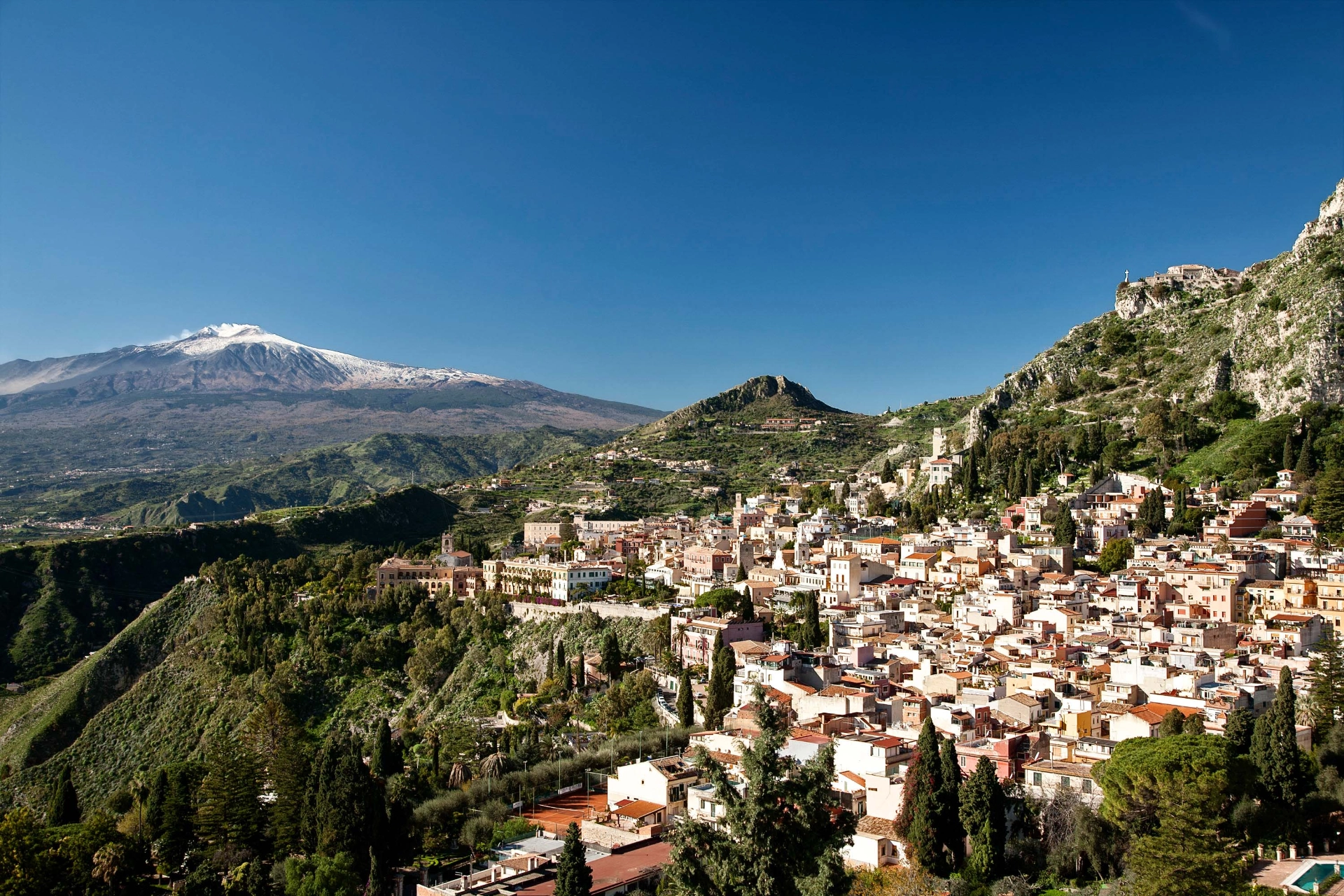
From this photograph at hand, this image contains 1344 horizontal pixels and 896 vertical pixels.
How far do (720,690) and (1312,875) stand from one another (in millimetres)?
16475

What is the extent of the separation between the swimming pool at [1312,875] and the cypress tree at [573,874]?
12.4 m

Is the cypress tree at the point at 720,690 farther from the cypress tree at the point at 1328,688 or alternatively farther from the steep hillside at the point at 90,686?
the steep hillside at the point at 90,686

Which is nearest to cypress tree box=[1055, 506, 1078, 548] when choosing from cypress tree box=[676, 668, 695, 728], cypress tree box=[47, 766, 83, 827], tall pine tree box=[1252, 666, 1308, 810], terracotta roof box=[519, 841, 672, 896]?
cypress tree box=[676, 668, 695, 728]

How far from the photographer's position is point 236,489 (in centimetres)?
14712

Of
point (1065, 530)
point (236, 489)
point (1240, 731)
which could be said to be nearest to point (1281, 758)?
point (1240, 731)

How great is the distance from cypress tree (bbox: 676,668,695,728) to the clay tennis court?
472 cm

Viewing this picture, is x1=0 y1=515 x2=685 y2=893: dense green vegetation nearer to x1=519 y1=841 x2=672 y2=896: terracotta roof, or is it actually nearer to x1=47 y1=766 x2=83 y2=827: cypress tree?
x1=47 y1=766 x2=83 y2=827: cypress tree

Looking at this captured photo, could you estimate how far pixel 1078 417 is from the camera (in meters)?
65.9

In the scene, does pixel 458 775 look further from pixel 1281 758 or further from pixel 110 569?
pixel 110 569

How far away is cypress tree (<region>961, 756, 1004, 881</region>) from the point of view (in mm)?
19422

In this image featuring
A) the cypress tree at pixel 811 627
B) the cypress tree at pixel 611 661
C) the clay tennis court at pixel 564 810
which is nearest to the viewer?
the clay tennis court at pixel 564 810

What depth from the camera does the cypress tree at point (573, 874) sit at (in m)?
17.1

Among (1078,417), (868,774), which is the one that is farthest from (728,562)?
(1078,417)

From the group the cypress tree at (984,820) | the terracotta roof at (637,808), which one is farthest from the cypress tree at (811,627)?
the cypress tree at (984,820)
